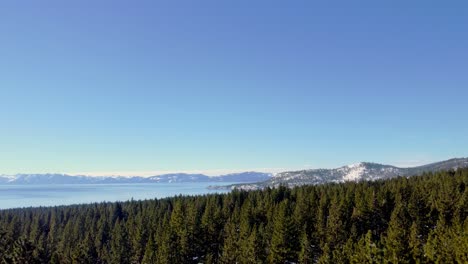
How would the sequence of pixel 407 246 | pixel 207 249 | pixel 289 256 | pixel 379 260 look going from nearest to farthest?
pixel 379 260 < pixel 407 246 < pixel 289 256 < pixel 207 249

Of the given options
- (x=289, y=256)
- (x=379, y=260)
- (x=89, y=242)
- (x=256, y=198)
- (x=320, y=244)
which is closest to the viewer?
(x=379, y=260)

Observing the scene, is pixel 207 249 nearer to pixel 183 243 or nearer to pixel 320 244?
pixel 183 243

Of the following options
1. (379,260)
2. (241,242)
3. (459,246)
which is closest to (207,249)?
(241,242)

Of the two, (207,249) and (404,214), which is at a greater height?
(404,214)

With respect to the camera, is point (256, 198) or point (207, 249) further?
point (256, 198)

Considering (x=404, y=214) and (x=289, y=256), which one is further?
(x=404, y=214)

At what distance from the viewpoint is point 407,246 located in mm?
66062

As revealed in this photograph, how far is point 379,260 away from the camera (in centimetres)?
5997

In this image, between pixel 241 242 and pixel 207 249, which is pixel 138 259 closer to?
pixel 207 249

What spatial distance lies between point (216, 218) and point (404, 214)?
53.2 m

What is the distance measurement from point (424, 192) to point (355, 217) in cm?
3286

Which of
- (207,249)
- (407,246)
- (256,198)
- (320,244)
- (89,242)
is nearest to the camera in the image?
(407,246)

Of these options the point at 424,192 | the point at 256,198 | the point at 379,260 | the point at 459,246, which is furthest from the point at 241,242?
the point at 424,192

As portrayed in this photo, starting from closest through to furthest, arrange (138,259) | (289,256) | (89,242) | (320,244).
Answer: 1. (289,256)
2. (320,244)
3. (138,259)
4. (89,242)
